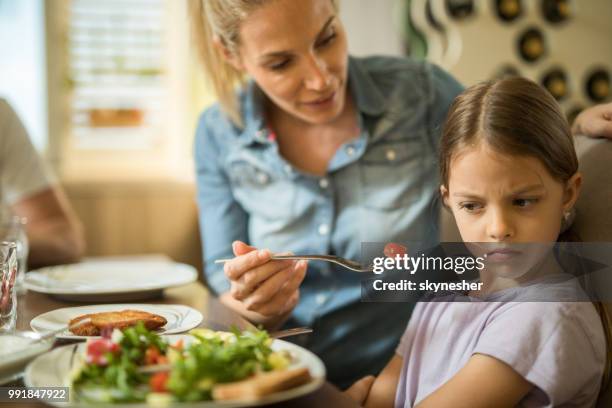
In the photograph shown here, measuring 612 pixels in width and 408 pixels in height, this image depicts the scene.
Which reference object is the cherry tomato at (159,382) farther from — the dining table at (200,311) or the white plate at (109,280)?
the white plate at (109,280)

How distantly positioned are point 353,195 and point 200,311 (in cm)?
37

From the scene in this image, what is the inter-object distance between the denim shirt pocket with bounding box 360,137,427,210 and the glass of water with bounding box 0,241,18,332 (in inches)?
22.4

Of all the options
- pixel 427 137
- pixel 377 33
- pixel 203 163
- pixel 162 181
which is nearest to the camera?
pixel 427 137

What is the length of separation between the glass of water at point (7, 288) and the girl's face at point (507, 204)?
1.67ft

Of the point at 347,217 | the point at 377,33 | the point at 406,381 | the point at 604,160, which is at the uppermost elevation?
the point at 377,33

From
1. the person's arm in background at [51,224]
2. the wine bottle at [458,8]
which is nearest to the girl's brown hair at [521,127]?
the person's arm in background at [51,224]

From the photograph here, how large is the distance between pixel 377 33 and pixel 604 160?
152 centimetres

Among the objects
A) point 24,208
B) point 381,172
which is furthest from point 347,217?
point 24,208

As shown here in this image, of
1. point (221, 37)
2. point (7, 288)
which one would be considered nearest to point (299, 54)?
point (221, 37)

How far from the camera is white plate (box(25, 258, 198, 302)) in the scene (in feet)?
2.99

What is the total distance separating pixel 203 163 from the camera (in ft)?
4.17

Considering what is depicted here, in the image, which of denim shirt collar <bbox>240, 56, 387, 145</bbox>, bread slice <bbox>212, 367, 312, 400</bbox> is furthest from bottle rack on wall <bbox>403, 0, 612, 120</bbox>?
bread slice <bbox>212, 367, 312, 400</bbox>

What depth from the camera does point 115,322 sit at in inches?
27.0

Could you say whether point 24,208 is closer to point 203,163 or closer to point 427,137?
point 203,163
